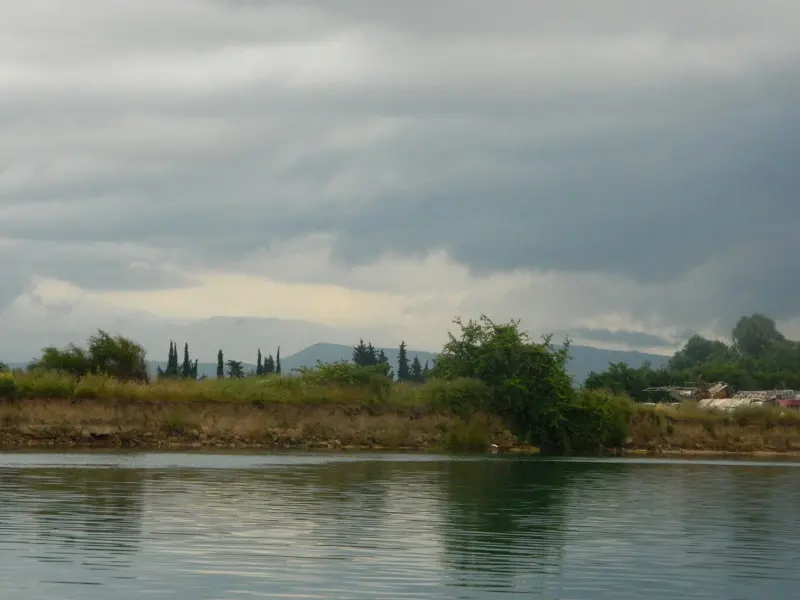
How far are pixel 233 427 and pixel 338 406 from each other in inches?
281

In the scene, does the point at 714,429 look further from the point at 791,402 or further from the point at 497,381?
the point at 791,402

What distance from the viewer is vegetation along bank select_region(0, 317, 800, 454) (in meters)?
70.8

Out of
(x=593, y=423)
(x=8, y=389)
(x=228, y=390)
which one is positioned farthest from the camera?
(x=593, y=423)

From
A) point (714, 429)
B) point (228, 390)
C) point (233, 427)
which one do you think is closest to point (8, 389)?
point (233, 427)

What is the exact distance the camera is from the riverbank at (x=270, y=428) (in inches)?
2746

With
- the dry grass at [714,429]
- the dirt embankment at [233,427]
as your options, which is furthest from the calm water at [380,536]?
the dry grass at [714,429]

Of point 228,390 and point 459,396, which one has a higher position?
point 228,390

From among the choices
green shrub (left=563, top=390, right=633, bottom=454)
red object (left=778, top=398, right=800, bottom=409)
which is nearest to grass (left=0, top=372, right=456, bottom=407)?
green shrub (left=563, top=390, right=633, bottom=454)

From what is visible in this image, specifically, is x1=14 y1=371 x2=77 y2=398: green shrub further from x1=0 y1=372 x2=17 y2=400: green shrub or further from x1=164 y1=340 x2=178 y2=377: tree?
x1=164 y1=340 x2=178 y2=377: tree

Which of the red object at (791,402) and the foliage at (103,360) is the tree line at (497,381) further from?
the red object at (791,402)

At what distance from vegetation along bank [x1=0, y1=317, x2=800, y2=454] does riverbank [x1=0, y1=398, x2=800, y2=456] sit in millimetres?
74

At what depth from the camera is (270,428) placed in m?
77.1

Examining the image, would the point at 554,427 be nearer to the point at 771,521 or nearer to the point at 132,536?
the point at 771,521

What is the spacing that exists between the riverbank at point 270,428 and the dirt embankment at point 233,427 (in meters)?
0.05
